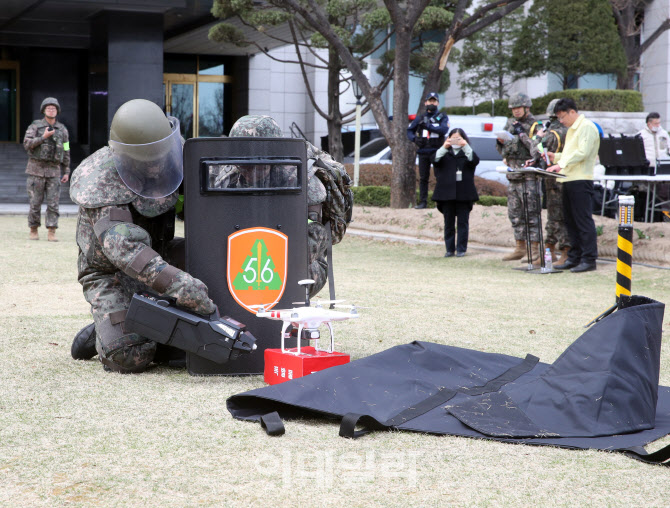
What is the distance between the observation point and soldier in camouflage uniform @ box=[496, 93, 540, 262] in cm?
1036

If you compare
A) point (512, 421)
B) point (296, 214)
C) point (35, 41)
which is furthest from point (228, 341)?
point (35, 41)

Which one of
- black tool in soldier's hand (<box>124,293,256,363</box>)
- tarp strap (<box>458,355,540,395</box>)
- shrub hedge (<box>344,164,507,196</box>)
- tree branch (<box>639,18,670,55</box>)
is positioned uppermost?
tree branch (<box>639,18,670,55</box>)

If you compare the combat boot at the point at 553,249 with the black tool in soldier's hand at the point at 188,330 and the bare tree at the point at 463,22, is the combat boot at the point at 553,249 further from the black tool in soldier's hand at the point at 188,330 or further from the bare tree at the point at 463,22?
the black tool in soldier's hand at the point at 188,330

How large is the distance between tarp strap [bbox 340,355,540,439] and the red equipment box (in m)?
0.55

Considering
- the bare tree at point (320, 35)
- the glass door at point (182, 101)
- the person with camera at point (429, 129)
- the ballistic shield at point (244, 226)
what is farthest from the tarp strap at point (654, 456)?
the glass door at point (182, 101)

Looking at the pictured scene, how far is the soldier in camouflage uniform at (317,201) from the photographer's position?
4732mm

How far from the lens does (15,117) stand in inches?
1264

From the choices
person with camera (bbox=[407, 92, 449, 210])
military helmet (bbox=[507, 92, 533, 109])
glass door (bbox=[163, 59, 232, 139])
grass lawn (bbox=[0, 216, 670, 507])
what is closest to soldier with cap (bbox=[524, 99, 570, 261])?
military helmet (bbox=[507, 92, 533, 109])

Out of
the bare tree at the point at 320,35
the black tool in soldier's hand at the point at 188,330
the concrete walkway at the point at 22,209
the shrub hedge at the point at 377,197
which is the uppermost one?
the bare tree at the point at 320,35

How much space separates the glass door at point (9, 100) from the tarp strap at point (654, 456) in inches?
1248

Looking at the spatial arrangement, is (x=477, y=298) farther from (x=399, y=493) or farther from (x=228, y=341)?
(x=399, y=493)

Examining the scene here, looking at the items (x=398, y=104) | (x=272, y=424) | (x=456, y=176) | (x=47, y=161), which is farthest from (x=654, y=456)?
(x=398, y=104)

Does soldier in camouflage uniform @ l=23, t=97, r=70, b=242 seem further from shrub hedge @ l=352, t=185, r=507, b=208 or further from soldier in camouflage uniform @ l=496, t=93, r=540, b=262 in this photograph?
shrub hedge @ l=352, t=185, r=507, b=208

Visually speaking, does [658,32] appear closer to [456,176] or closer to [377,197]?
[377,197]
